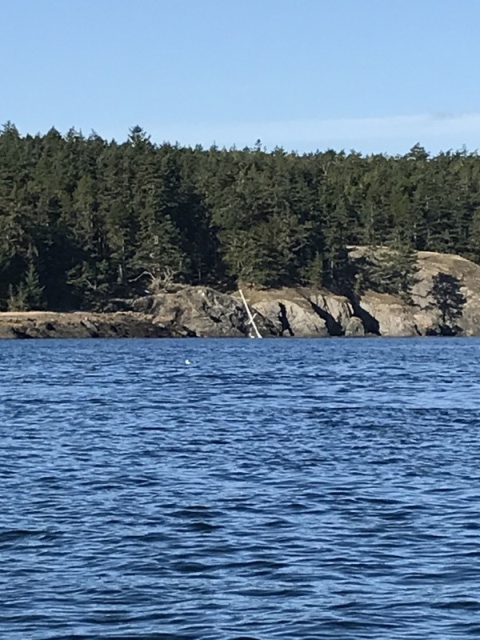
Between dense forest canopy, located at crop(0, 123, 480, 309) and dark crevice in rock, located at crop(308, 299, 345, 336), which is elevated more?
dense forest canopy, located at crop(0, 123, 480, 309)

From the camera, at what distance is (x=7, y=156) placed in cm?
15262

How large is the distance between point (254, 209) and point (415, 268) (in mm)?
18563

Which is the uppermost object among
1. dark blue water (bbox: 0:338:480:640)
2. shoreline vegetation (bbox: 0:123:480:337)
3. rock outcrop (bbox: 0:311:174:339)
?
shoreline vegetation (bbox: 0:123:480:337)

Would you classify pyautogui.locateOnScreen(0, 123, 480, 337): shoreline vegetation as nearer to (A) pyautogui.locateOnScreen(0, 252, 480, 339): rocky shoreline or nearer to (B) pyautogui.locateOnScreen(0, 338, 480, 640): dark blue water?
(A) pyautogui.locateOnScreen(0, 252, 480, 339): rocky shoreline

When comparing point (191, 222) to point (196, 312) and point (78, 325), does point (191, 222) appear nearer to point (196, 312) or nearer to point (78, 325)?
point (196, 312)

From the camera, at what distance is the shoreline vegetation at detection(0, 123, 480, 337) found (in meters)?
127

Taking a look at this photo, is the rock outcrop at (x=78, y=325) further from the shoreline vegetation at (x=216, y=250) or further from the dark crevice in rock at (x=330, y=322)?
the dark crevice in rock at (x=330, y=322)

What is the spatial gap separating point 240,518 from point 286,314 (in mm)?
107282

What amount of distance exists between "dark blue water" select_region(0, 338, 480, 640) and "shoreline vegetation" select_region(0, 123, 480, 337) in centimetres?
7661

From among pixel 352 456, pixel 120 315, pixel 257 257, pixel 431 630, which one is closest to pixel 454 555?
pixel 431 630

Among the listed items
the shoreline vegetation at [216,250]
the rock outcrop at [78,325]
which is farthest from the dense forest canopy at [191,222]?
the rock outcrop at [78,325]

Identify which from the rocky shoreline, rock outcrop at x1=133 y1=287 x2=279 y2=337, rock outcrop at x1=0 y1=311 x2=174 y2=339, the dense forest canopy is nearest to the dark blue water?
rock outcrop at x1=0 y1=311 x2=174 y2=339

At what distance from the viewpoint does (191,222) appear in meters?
146

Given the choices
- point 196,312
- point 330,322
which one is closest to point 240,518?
point 196,312
